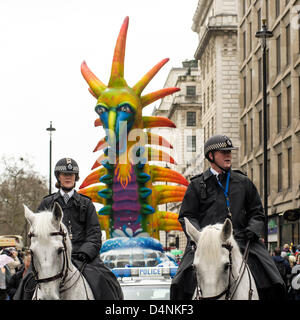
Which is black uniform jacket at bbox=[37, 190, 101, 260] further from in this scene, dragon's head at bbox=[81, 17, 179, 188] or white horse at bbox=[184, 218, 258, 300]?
dragon's head at bbox=[81, 17, 179, 188]

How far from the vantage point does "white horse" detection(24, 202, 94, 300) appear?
6852mm

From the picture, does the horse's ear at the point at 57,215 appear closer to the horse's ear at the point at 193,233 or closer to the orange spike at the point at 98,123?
the horse's ear at the point at 193,233

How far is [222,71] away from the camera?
68.6 m

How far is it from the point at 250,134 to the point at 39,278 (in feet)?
153

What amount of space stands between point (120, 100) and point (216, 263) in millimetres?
25781

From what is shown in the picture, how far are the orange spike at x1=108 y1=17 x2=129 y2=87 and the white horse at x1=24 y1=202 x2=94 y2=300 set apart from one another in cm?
2563

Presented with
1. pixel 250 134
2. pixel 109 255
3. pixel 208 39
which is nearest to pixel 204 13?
pixel 208 39

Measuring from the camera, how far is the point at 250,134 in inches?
2080

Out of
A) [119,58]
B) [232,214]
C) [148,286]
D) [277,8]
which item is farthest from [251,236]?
[277,8]

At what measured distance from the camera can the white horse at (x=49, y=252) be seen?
6852mm

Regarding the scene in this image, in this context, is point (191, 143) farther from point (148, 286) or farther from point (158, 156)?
point (148, 286)

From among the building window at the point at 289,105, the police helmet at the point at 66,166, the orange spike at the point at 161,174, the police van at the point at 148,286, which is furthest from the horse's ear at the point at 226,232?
the building window at the point at 289,105

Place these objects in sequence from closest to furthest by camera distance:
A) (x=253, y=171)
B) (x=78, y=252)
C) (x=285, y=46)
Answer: (x=78, y=252) → (x=285, y=46) → (x=253, y=171)

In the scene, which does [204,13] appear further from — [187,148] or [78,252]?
[78,252]
